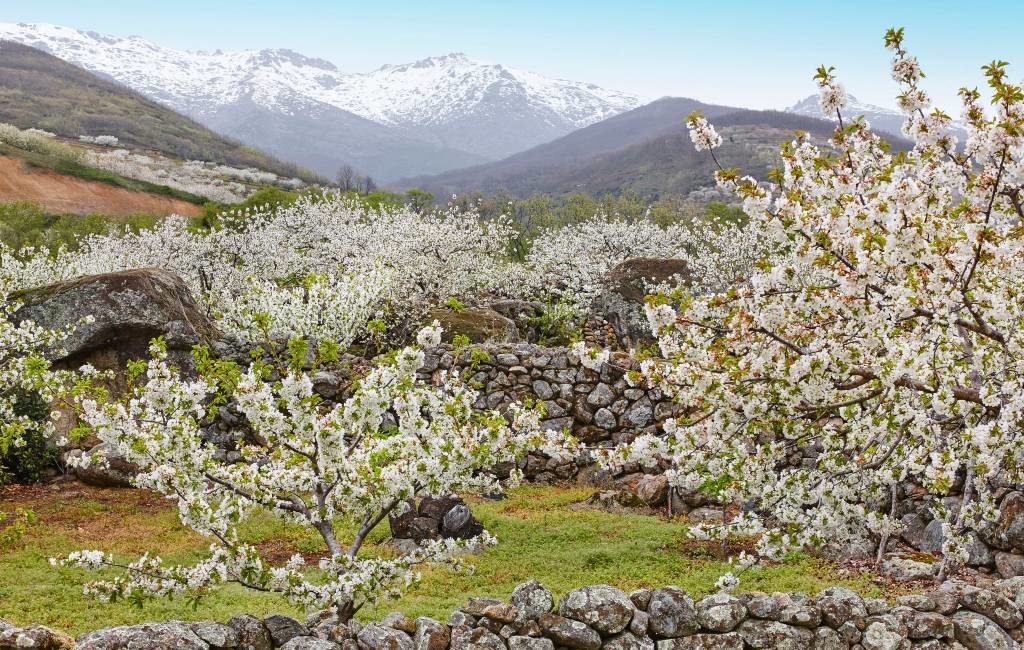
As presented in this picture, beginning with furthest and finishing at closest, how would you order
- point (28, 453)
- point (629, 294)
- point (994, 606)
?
1. point (629, 294)
2. point (28, 453)
3. point (994, 606)

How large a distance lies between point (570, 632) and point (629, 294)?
887 inches

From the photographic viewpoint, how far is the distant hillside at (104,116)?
127 meters

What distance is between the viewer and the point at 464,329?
23469mm

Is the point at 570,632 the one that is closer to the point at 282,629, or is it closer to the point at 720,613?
the point at 720,613

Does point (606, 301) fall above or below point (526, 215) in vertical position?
below

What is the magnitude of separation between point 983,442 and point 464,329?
1804cm

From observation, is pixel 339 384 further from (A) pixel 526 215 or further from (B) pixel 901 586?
(A) pixel 526 215

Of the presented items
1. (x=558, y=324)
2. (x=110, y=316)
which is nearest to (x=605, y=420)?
(x=558, y=324)

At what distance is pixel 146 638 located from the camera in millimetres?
5914

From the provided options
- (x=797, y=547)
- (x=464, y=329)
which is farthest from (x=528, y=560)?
(x=464, y=329)

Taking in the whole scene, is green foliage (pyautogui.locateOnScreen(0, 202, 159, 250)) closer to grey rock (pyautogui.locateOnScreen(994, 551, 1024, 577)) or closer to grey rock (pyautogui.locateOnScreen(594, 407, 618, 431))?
grey rock (pyautogui.locateOnScreen(594, 407, 618, 431))

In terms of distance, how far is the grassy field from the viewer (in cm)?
956

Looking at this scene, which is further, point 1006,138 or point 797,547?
point 797,547

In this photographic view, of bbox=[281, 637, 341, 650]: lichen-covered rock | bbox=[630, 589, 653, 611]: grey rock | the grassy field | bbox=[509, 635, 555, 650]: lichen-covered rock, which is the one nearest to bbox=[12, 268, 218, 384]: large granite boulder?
the grassy field
